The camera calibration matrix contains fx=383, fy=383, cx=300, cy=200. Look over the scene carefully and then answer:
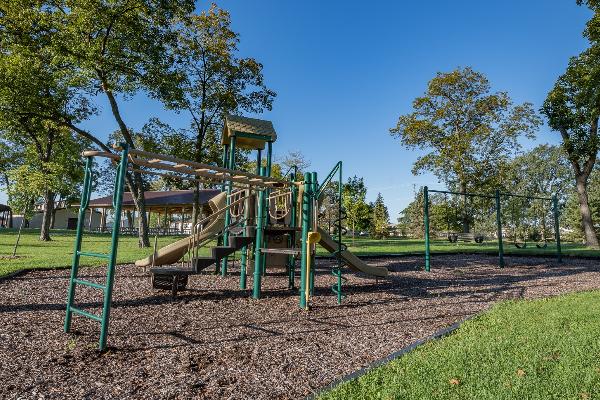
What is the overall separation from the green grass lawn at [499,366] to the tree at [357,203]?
32321mm

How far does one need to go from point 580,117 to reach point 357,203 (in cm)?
2197

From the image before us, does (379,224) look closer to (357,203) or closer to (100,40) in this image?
(357,203)

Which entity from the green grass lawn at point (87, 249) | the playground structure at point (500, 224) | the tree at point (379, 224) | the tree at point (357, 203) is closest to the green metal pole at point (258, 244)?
the green grass lawn at point (87, 249)

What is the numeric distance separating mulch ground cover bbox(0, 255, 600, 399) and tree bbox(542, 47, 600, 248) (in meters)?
16.4

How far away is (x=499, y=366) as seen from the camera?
10.9 feet

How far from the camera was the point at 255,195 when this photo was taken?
8.58m

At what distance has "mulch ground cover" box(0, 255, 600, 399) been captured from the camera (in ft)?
10.3

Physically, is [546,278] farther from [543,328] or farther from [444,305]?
[543,328]

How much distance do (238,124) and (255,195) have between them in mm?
2520

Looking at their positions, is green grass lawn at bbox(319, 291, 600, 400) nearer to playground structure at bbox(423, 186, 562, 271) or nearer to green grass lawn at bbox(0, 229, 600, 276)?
playground structure at bbox(423, 186, 562, 271)

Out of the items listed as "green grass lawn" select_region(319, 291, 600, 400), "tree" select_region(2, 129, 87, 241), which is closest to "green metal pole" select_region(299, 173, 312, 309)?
"green grass lawn" select_region(319, 291, 600, 400)

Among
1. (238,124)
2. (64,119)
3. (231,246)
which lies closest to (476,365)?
(231,246)

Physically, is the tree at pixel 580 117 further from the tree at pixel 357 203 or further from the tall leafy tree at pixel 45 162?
the tall leafy tree at pixel 45 162

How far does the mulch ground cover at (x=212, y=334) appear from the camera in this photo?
3.13 m
